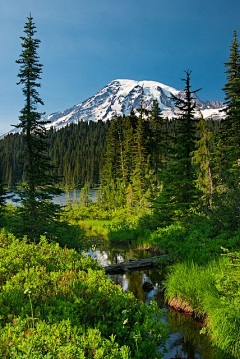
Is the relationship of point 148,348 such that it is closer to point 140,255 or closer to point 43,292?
point 43,292

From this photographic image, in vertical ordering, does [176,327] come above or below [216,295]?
below

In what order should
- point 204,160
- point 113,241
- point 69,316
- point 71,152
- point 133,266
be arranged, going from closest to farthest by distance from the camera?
point 69,316
point 133,266
point 204,160
point 113,241
point 71,152

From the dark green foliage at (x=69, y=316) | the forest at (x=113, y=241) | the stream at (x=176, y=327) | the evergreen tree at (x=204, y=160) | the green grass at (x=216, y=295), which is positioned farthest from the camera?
the evergreen tree at (x=204, y=160)

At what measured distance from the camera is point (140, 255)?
15766mm

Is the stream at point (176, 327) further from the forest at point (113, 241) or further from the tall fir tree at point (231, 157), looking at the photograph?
the tall fir tree at point (231, 157)

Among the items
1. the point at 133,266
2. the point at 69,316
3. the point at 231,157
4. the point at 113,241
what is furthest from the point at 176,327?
the point at 231,157

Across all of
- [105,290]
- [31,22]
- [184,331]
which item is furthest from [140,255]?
[31,22]

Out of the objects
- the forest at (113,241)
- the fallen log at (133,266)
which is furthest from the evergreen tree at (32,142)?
the fallen log at (133,266)

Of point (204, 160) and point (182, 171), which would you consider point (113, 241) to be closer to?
point (182, 171)

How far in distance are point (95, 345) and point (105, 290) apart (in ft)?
6.19

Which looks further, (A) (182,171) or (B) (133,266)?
(A) (182,171)

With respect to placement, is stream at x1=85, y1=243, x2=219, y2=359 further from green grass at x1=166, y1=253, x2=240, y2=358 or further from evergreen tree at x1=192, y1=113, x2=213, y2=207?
evergreen tree at x1=192, y1=113, x2=213, y2=207

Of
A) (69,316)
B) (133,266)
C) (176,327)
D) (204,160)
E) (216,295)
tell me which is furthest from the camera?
(204,160)

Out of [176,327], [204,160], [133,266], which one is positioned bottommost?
[176,327]
